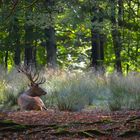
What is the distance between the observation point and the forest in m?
8.10

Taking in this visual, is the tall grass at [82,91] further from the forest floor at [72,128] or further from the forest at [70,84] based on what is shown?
the forest floor at [72,128]

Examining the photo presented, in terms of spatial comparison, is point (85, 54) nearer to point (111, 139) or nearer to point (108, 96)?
point (108, 96)

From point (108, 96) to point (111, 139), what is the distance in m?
6.47

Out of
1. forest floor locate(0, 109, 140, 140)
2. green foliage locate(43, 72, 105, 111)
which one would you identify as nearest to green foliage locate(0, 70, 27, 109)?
green foliage locate(43, 72, 105, 111)

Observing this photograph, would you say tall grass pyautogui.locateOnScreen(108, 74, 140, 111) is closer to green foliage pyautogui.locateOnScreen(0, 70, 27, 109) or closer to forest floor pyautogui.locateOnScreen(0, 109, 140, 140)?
forest floor pyautogui.locateOnScreen(0, 109, 140, 140)

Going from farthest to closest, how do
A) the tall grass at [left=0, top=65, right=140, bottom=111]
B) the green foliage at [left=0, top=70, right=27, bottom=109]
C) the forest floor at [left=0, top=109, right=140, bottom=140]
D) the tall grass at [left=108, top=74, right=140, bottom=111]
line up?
1. the green foliage at [left=0, top=70, right=27, bottom=109]
2. the tall grass at [left=0, top=65, right=140, bottom=111]
3. the tall grass at [left=108, top=74, right=140, bottom=111]
4. the forest floor at [left=0, top=109, right=140, bottom=140]

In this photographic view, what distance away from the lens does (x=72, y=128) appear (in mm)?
8039

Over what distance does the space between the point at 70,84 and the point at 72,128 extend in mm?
7209

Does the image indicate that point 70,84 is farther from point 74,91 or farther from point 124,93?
point 124,93

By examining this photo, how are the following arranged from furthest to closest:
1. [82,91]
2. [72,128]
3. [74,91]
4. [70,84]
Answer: [70,84] → [82,91] → [74,91] → [72,128]

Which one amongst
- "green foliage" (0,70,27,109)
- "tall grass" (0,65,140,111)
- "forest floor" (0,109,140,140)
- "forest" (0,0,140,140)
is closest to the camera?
"forest floor" (0,109,140,140)

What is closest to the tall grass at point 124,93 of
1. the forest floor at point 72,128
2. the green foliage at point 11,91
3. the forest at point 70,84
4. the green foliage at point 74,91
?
the forest at point 70,84

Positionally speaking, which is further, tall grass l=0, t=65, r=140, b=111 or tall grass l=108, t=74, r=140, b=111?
tall grass l=0, t=65, r=140, b=111

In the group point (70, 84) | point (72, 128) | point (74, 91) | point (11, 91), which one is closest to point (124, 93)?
point (74, 91)
